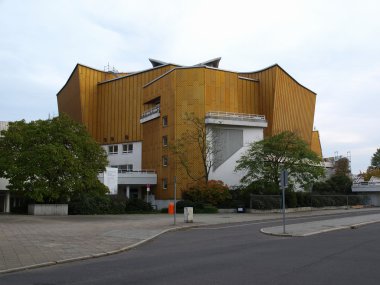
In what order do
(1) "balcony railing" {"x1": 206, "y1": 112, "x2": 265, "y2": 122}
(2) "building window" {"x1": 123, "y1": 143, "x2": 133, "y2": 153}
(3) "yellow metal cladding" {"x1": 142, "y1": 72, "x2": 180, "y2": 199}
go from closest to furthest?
(1) "balcony railing" {"x1": 206, "y1": 112, "x2": 265, "y2": 122} < (3) "yellow metal cladding" {"x1": 142, "y1": 72, "x2": 180, "y2": 199} < (2) "building window" {"x1": 123, "y1": 143, "x2": 133, "y2": 153}

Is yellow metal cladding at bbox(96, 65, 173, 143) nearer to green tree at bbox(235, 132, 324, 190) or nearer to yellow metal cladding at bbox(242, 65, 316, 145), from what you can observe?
yellow metal cladding at bbox(242, 65, 316, 145)

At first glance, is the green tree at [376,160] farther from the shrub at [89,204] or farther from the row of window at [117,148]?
the shrub at [89,204]

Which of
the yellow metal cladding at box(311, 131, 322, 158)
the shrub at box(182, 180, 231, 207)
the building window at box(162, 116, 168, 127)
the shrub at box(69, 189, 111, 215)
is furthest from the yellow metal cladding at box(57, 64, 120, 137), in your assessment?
the yellow metal cladding at box(311, 131, 322, 158)

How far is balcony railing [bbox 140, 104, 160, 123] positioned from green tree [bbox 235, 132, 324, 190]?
1594 centimetres

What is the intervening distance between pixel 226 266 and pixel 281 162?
120 ft

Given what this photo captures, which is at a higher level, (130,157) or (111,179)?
(130,157)

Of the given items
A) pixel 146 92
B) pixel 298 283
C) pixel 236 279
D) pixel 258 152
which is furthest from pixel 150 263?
pixel 146 92

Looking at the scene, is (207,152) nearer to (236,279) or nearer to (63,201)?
(63,201)

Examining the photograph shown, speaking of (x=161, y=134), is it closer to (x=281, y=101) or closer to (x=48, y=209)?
(x=281, y=101)

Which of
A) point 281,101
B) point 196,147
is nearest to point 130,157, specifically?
point 196,147

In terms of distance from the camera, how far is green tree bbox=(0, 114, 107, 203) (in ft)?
106

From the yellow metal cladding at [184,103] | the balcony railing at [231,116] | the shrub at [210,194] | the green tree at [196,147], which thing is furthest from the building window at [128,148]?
the shrub at [210,194]

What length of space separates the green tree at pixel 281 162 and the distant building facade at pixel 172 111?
283 inches

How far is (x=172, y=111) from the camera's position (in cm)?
5475
